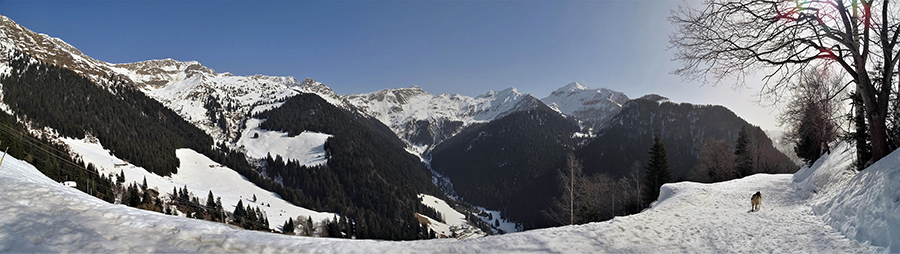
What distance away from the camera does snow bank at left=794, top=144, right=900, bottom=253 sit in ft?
17.8

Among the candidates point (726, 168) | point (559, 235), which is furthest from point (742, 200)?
point (726, 168)

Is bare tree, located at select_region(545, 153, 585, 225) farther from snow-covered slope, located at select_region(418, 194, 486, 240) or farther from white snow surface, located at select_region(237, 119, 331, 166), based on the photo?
white snow surface, located at select_region(237, 119, 331, 166)

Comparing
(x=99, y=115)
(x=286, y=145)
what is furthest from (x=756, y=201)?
(x=286, y=145)

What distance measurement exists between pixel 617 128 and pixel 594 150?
21.3 metres

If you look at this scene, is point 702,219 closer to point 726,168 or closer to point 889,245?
point 889,245

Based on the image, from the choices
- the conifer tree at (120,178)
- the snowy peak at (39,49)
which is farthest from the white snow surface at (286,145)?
the snowy peak at (39,49)

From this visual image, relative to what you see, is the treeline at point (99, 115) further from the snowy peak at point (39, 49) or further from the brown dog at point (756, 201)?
the brown dog at point (756, 201)

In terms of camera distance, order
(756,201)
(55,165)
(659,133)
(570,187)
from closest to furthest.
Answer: (756,201), (570,187), (55,165), (659,133)

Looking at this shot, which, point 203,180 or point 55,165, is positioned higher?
point 55,165

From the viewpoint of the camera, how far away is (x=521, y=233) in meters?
7.50

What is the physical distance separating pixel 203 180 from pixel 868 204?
136 m

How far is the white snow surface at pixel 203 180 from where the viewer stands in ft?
268

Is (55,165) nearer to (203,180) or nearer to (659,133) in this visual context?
(203,180)

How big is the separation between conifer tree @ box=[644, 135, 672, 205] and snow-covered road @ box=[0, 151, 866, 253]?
33306 millimetres
